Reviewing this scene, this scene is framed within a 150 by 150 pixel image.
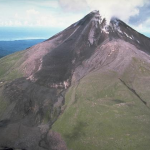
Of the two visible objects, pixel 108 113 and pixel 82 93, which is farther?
pixel 82 93

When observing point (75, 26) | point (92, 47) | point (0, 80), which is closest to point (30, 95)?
point (0, 80)

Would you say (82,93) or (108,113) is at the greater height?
(82,93)

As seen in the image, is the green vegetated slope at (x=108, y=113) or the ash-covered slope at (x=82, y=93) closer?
the green vegetated slope at (x=108, y=113)

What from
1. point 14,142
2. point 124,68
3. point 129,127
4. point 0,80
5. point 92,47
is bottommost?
point 14,142

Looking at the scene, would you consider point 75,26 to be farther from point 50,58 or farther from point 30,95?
point 30,95

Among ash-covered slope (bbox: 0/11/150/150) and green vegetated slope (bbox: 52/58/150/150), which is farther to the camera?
ash-covered slope (bbox: 0/11/150/150)
